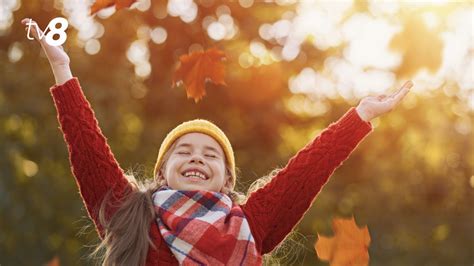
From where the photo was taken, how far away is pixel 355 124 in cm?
302

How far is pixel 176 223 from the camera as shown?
2.86 meters

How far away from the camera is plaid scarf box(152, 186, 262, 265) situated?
2818 mm

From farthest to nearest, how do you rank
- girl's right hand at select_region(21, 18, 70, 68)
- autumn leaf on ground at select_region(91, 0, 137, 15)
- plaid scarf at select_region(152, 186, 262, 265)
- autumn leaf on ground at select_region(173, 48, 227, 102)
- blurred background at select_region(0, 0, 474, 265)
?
blurred background at select_region(0, 0, 474, 265), autumn leaf on ground at select_region(173, 48, 227, 102), autumn leaf on ground at select_region(91, 0, 137, 15), girl's right hand at select_region(21, 18, 70, 68), plaid scarf at select_region(152, 186, 262, 265)

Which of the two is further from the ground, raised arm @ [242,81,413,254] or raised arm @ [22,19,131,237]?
raised arm @ [22,19,131,237]

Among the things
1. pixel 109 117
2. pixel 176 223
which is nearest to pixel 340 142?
pixel 176 223

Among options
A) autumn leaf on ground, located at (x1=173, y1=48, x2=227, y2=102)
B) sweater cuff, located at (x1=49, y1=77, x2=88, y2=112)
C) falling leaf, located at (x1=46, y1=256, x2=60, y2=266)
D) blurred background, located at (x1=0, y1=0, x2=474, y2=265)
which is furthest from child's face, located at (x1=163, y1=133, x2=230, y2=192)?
falling leaf, located at (x1=46, y1=256, x2=60, y2=266)

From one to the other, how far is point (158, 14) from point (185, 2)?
17.7 inches

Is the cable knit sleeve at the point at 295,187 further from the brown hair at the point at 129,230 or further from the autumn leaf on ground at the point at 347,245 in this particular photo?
the autumn leaf on ground at the point at 347,245

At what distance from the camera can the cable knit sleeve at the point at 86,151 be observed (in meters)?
→ 2.88

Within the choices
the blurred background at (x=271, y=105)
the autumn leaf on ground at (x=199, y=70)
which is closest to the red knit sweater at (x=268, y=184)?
the autumn leaf on ground at (x=199, y=70)

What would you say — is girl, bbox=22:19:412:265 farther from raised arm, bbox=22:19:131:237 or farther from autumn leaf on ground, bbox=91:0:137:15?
autumn leaf on ground, bbox=91:0:137:15

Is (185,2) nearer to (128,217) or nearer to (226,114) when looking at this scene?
(226,114)

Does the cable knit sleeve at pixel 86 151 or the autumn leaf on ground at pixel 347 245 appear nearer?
the cable knit sleeve at pixel 86 151

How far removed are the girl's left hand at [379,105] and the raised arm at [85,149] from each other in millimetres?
815
